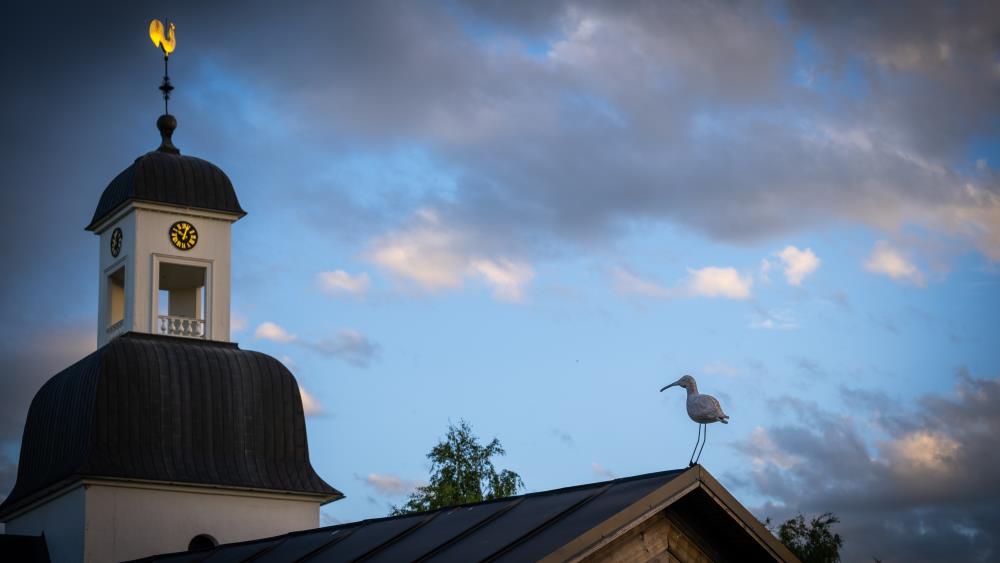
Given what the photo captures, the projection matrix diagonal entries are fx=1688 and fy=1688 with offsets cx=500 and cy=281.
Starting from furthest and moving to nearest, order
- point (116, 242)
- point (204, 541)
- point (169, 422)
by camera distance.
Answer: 1. point (116, 242)
2. point (169, 422)
3. point (204, 541)

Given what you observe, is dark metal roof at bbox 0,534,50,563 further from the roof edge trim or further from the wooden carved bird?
the wooden carved bird

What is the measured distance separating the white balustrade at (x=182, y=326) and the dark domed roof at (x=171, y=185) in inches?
103

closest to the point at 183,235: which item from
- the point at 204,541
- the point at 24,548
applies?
the point at 204,541

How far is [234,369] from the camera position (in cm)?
3719

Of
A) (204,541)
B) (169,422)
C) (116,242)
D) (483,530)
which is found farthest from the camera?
(116,242)

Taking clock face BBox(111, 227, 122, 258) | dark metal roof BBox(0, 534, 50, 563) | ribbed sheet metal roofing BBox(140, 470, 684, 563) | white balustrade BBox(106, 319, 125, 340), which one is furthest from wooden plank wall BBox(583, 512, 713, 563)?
clock face BBox(111, 227, 122, 258)

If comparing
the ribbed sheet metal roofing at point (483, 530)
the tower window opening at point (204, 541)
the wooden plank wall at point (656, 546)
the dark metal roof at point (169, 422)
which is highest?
the dark metal roof at point (169, 422)

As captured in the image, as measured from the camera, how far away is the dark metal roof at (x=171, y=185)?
38312 millimetres

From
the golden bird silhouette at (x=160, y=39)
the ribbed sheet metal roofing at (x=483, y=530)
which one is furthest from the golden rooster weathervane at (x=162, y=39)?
the ribbed sheet metal roofing at (x=483, y=530)

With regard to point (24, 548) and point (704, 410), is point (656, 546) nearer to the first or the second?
point (704, 410)

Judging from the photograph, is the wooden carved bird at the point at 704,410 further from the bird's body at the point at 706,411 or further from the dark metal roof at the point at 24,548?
the dark metal roof at the point at 24,548

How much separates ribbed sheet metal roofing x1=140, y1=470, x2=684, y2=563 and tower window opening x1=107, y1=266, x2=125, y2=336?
1339 centimetres

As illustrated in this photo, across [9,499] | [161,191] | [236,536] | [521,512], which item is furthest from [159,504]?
[521,512]

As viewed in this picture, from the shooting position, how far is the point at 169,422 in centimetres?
3588
